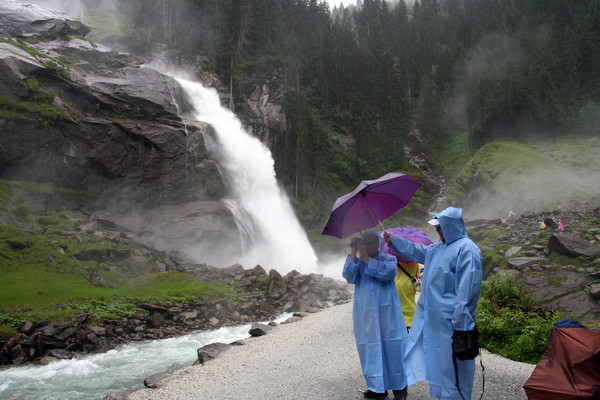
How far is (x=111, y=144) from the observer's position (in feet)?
83.8

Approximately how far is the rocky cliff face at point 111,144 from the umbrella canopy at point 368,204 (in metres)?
21.2

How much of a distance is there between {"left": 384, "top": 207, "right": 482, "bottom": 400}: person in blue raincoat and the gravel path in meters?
1.43

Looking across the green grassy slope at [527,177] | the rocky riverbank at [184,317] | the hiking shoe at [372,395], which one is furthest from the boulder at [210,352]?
the green grassy slope at [527,177]

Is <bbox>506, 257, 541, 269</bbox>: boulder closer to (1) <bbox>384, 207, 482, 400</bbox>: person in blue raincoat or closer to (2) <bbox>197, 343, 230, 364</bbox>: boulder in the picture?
(2) <bbox>197, 343, 230, 364</bbox>: boulder

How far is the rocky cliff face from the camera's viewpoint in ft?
74.5

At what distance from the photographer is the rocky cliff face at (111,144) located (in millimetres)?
22703

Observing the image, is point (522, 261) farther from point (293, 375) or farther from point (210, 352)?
point (210, 352)

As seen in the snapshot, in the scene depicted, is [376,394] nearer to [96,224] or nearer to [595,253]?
[595,253]

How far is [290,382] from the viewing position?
648cm

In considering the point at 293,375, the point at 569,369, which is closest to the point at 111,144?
the point at 293,375

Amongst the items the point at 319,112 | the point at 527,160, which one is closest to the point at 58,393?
the point at 527,160

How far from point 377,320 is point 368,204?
152 cm

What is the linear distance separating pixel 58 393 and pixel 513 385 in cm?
875

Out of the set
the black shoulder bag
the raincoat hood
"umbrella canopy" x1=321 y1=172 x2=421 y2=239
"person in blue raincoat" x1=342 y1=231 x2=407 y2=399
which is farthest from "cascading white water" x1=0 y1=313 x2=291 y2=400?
the raincoat hood
